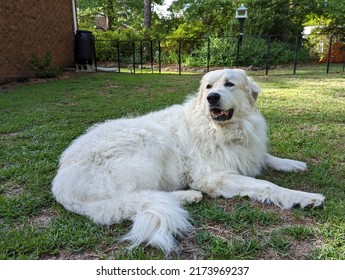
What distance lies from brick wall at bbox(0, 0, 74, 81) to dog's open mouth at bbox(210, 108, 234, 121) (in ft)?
29.6

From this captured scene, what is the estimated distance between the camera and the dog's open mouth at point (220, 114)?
112 inches

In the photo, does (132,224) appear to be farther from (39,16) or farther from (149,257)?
(39,16)

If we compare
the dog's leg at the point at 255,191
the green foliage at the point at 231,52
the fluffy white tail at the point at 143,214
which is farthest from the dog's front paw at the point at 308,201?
the green foliage at the point at 231,52

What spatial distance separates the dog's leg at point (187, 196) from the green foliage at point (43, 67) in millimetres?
9692

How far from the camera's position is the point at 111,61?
57.3ft

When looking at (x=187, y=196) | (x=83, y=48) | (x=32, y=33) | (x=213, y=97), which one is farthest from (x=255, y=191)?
(x=83, y=48)

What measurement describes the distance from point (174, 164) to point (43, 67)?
31.5 ft

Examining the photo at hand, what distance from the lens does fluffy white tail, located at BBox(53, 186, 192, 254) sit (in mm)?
1882

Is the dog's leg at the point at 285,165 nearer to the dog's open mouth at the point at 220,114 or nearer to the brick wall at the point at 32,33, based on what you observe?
the dog's open mouth at the point at 220,114

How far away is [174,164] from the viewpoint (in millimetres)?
2826

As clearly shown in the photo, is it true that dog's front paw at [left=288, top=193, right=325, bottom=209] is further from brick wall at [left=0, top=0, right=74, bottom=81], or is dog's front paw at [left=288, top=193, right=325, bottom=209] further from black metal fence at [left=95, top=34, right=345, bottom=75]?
black metal fence at [left=95, top=34, right=345, bottom=75]

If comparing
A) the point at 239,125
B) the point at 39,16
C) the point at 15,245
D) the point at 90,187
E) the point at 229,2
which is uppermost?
the point at 229,2

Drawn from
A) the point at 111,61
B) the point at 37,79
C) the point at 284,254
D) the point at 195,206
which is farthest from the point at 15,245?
the point at 111,61

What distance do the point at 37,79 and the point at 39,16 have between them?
2742 millimetres
